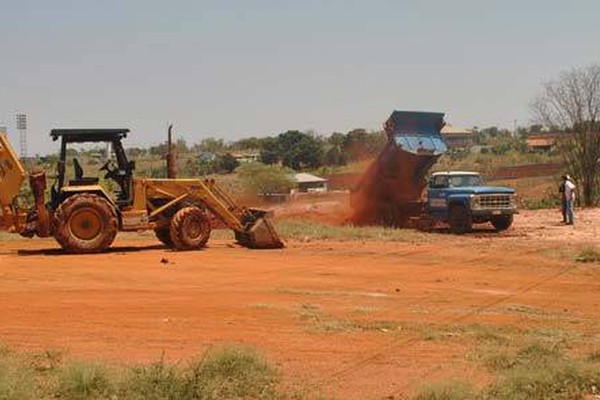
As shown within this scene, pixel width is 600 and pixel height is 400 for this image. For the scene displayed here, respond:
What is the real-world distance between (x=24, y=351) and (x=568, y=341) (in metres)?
6.06

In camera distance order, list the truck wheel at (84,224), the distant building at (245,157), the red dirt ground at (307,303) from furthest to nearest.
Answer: the distant building at (245,157) → the truck wheel at (84,224) → the red dirt ground at (307,303)

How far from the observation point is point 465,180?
29.4 meters

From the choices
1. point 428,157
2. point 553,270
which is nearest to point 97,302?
point 553,270

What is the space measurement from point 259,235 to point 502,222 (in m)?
10.3

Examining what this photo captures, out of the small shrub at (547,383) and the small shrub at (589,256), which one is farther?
the small shrub at (589,256)

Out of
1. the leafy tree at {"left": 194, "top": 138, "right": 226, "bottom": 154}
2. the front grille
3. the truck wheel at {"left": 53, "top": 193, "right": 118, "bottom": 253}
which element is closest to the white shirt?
the front grille

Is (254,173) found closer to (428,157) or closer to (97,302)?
(428,157)

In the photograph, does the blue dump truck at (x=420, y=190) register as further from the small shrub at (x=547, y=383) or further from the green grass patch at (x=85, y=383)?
the green grass patch at (x=85, y=383)

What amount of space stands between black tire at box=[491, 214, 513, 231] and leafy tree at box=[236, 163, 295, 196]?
694 inches

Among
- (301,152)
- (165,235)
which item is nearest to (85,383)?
(165,235)

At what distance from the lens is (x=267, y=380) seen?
8.06 meters

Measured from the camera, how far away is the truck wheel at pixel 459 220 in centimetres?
2820

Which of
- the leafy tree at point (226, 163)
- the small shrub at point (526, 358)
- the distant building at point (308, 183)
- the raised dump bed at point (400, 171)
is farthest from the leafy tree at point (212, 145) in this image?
the small shrub at point (526, 358)

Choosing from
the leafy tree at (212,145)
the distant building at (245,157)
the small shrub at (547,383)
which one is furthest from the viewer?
the leafy tree at (212,145)
